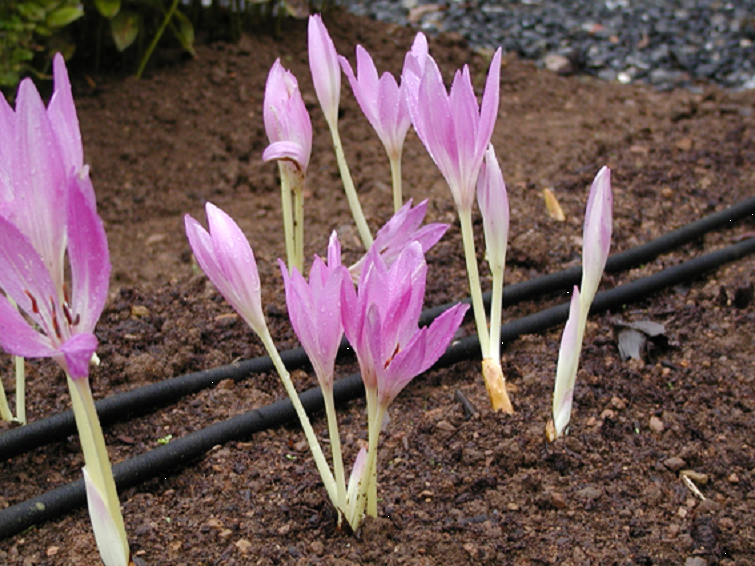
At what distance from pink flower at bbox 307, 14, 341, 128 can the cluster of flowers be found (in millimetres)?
97

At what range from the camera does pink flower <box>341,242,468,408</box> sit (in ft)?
3.74

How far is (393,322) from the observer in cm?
115

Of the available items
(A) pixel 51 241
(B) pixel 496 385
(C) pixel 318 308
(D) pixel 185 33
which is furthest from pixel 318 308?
(D) pixel 185 33

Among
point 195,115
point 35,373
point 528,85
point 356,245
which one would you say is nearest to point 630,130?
point 528,85

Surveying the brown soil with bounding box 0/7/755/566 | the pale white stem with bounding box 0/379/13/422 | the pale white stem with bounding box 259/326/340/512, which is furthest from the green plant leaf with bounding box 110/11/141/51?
the pale white stem with bounding box 259/326/340/512

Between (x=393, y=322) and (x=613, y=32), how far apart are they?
13.9 ft

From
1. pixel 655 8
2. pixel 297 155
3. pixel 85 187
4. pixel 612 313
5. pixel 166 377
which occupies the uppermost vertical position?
pixel 85 187

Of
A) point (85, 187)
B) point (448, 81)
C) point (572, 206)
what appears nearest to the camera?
point (85, 187)

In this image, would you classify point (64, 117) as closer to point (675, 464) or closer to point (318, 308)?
point (318, 308)

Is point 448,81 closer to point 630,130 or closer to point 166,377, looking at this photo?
point 630,130

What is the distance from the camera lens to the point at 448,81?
151 inches

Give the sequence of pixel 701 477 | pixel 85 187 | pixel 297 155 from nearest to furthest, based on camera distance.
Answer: pixel 85 187, pixel 701 477, pixel 297 155

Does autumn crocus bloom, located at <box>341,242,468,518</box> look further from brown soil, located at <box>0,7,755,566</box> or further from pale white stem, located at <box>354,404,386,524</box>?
brown soil, located at <box>0,7,755,566</box>

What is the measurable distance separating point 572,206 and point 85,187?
201 cm
